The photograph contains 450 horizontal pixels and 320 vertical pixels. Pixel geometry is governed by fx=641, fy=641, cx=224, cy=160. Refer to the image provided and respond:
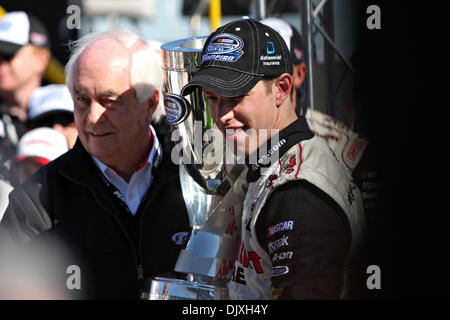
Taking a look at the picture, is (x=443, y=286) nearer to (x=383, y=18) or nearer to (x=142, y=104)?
(x=383, y=18)

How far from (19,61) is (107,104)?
7.37ft

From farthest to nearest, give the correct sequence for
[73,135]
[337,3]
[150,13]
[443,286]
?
[150,13] → [73,135] → [337,3] → [443,286]

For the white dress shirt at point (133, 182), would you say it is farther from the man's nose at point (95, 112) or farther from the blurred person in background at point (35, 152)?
the blurred person in background at point (35, 152)

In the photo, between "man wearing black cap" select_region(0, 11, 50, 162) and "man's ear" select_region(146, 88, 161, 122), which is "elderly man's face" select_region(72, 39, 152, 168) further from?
"man wearing black cap" select_region(0, 11, 50, 162)

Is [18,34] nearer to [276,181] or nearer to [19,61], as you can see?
[19,61]

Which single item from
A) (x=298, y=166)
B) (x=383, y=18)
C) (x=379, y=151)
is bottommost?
(x=298, y=166)

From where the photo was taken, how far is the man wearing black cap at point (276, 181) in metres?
1.45

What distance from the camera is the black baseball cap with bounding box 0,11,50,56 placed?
4.23m

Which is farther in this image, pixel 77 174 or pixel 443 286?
pixel 77 174

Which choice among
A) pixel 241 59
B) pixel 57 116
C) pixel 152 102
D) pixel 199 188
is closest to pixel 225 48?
pixel 241 59

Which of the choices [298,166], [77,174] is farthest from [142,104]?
[298,166]

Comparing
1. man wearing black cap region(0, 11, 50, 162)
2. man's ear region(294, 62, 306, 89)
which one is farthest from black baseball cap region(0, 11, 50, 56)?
man's ear region(294, 62, 306, 89)

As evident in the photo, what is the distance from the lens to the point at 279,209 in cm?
150
